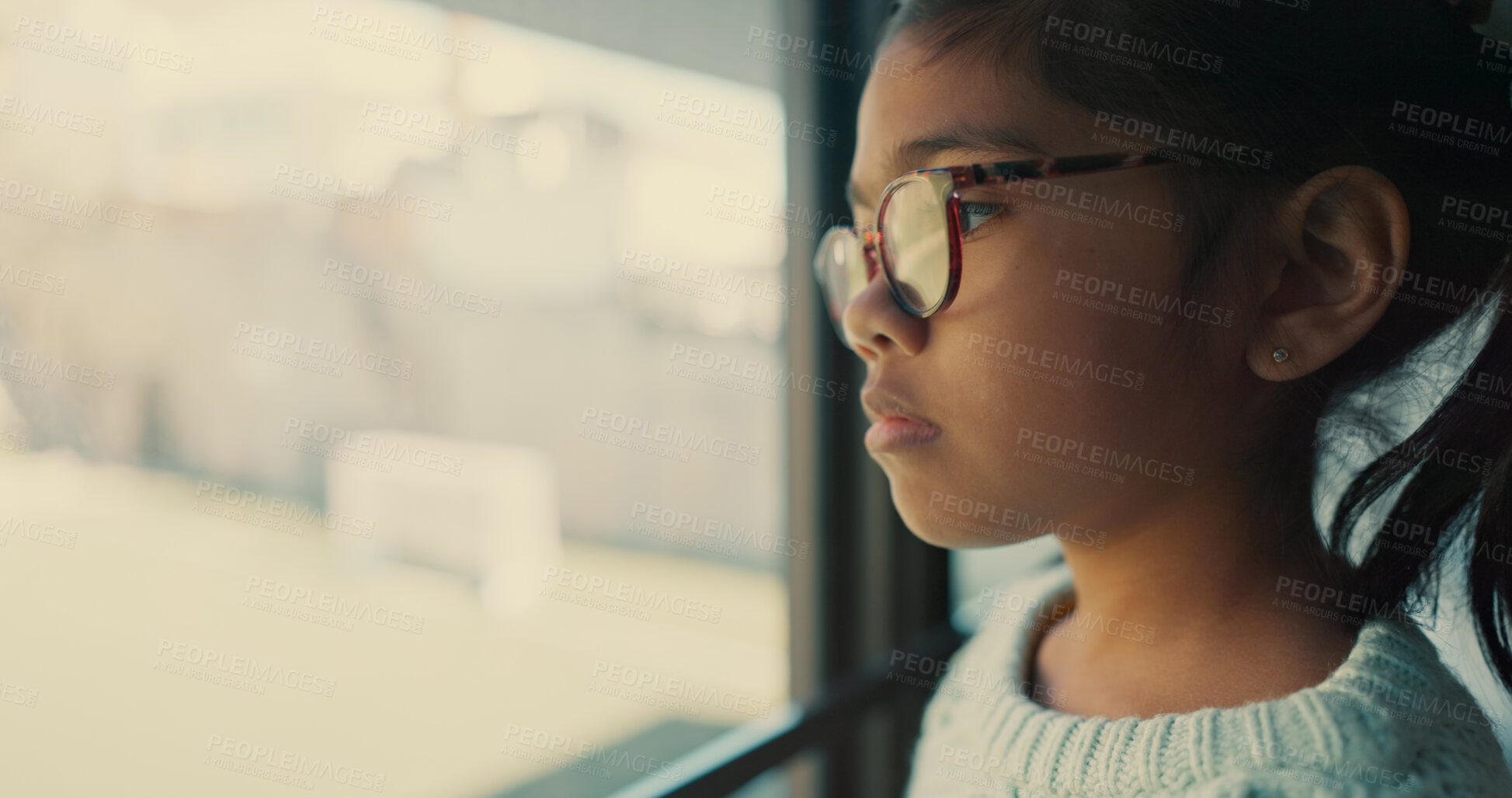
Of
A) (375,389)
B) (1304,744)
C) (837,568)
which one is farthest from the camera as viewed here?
(837,568)

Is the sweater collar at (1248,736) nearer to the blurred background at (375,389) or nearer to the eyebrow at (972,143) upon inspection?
the eyebrow at (972,143)

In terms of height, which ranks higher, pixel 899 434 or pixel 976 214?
pixel 976 214

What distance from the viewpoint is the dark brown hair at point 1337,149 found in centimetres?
71

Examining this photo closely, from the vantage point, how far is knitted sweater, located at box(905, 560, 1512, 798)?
2.08 ft

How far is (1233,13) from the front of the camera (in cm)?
72

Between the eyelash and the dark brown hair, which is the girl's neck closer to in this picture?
the dark brown hair

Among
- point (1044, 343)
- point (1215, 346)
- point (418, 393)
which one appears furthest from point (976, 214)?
point (418, 393)

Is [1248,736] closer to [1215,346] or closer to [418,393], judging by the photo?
[1215,346]

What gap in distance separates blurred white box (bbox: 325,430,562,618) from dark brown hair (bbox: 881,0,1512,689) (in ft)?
2.27

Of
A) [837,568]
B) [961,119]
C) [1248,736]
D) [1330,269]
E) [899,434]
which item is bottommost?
[837,568]

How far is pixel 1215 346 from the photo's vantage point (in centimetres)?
73

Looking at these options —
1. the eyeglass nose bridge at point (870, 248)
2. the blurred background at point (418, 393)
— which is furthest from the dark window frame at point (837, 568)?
the eyeglass nose bridge at point (870, 248)

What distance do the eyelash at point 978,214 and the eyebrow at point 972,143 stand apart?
4 centimetres

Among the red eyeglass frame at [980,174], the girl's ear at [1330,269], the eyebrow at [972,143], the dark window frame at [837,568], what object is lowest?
the dark window frame at [837,568]
